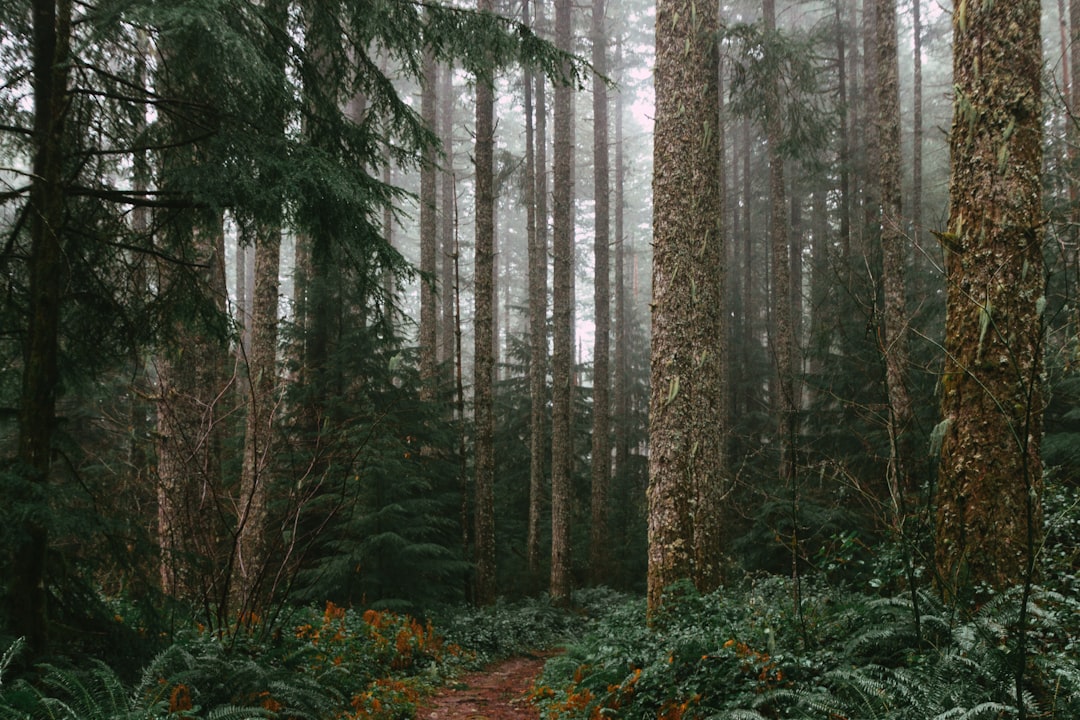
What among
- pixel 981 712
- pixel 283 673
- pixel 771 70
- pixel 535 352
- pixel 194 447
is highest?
pixel 771 70

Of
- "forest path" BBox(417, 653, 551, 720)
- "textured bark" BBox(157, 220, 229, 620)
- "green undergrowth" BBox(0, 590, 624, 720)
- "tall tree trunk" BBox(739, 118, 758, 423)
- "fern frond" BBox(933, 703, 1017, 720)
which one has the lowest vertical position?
"forest path" BBox(417, 653, 551, 720)

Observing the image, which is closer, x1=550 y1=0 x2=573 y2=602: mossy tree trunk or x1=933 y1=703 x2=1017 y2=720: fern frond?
x1=933 y1=703 x2=1017 y2=720: fern frond

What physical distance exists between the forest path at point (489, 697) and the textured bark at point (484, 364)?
3312mm

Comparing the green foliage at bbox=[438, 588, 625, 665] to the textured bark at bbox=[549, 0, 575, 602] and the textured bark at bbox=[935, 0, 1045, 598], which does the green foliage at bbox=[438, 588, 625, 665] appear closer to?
the textured bark at bbox=[549, 0, 575, 602]

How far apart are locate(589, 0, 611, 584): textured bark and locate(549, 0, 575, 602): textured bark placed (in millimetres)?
1564

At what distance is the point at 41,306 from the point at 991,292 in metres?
6.28

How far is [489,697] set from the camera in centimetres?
734

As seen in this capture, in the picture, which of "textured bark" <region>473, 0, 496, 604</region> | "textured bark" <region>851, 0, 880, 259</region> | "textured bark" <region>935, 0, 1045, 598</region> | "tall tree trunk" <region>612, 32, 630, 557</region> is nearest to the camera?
"textured bark" <region>935, 0, 1045, 598</region>

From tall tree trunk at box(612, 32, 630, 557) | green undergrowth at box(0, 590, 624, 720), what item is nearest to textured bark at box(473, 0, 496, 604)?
green undergrowth at box(0, 590, 624, 720)

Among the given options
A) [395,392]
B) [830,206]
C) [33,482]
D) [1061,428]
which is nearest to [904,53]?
[830,206]

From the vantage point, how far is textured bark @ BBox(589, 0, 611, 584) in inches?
659

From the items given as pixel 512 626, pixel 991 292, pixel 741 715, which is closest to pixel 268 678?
pixel 741 715

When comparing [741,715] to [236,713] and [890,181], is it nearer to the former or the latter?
[236,713]

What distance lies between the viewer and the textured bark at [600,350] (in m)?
16.7
